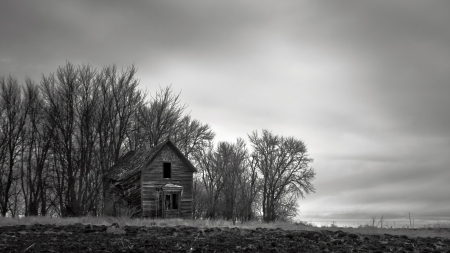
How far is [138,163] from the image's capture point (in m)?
35.6

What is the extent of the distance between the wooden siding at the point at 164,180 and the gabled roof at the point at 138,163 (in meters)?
0.33

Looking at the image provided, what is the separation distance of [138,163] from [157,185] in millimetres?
2424

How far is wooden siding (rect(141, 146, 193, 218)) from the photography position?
34281 mm

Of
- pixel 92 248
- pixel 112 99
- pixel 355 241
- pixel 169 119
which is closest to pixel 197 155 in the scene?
pixel 169 119

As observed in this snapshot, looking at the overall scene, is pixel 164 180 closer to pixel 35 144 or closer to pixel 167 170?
pixel 167 170

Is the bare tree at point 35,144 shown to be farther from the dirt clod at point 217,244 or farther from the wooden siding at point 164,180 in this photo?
the dirt clod at point 217,244

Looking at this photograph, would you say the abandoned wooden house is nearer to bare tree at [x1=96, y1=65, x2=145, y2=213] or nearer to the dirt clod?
bare tree at [x1=96, y1=65, x2=145, y2=213]

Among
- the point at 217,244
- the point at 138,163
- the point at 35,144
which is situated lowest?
the point at 217,244

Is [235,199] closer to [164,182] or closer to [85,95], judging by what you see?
[164,182]

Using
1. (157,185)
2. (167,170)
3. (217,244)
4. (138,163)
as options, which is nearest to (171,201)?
(157,185)

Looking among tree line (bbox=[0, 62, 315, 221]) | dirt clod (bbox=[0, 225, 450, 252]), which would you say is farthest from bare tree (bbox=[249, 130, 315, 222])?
dirt clod (bbox=[0, 225, 450, 252])

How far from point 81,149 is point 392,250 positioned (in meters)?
29.6

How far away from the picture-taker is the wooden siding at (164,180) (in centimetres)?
3428

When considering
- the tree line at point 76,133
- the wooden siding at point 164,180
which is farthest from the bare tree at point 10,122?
the wooden siding at point 164,180
